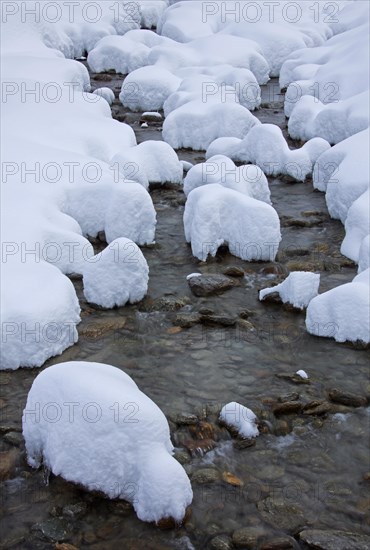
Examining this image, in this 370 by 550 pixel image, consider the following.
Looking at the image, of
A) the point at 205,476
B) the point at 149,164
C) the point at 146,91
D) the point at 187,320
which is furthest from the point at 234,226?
the point at 146,91

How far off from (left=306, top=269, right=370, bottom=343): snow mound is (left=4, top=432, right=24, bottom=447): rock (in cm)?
413

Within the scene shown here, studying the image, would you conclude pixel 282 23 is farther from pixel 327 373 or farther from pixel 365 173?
pixel 327 373

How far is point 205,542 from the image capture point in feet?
20.0

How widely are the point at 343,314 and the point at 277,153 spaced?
7.04 metres

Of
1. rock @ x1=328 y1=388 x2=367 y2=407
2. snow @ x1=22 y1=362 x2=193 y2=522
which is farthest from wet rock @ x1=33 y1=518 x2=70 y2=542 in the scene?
rock @ x1=328 y1=388 x2=367 y2=407

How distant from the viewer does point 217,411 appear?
25.5 ft

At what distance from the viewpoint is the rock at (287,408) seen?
778 cm

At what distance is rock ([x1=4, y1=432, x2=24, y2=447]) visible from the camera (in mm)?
7234

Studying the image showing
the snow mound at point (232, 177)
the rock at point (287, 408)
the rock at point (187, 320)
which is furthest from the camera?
the snow mound at point (232, 177)

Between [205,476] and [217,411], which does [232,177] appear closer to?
[217,411]

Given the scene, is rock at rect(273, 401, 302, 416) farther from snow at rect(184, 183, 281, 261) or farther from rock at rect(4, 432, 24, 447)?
snow at rect(184, 183, 281, 261)

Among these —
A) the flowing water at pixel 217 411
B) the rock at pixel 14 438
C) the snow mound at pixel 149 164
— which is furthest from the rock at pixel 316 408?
the snow mound at pixel 149 164

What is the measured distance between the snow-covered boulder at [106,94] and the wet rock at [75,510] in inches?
675

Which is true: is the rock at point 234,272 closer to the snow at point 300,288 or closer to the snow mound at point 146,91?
the snow at point 300,288
